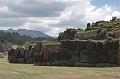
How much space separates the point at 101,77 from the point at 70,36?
3148cm

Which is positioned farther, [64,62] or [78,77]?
[64,62]

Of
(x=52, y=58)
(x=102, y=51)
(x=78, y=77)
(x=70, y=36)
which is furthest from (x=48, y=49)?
(x=70, y=36)

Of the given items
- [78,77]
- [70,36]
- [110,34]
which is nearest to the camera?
[78,77]

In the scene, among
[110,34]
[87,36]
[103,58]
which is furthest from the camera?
[87,36]

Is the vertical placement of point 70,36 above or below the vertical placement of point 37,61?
above

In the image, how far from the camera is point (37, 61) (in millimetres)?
35562

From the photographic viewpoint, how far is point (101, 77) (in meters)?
21.6

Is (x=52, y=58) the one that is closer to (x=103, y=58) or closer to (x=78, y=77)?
(x=103, y=58)

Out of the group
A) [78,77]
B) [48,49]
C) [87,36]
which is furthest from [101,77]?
[87,36]

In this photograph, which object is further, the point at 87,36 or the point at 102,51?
the point at 87,36

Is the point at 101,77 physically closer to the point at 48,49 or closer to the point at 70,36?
the point at 48,49

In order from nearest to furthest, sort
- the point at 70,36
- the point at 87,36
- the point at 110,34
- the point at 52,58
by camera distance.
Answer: the point at 52,58 → the point at 110,34 → the point at 87,36 → the point at 70,36

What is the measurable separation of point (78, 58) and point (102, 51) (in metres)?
2.51

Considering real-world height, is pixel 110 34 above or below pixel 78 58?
above
